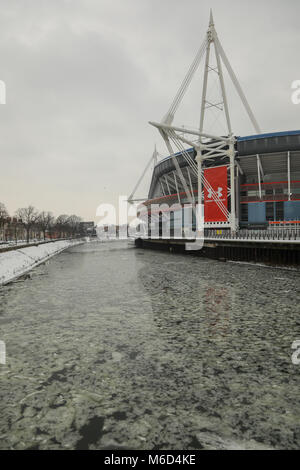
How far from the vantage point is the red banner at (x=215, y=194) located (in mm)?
33969

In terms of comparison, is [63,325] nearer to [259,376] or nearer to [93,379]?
[93,379]

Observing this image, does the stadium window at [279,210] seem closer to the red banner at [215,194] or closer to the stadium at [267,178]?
the stadium at [267,178]

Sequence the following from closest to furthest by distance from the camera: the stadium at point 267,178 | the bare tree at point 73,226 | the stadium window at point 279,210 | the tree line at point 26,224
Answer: the stadium at point 267,178, the stadium window at point 279,210, the tree line at point 26,224, the bare tree at point 73,226

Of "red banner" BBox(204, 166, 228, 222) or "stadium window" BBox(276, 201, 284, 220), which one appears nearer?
"red banner" BBox(204, 166, 228, 222)

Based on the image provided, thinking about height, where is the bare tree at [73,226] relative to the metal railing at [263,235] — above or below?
above

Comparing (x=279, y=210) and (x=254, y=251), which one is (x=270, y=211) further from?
(x=254, y=251)

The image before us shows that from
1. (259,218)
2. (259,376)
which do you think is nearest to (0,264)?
(259,376)

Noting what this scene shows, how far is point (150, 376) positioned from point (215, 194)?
31.8 m

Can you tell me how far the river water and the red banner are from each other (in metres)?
25.1

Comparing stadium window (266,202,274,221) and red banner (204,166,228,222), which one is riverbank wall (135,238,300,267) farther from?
stadium window (266,202,274,221)

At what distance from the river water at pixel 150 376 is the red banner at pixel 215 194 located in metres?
25.1

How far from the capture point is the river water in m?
3.42

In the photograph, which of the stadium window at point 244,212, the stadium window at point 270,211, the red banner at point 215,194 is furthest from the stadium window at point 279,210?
the red banner at point 215,194

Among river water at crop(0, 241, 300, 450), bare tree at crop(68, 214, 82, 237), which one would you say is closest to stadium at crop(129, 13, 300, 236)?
river water at crop(0, 241, 300, 450)
